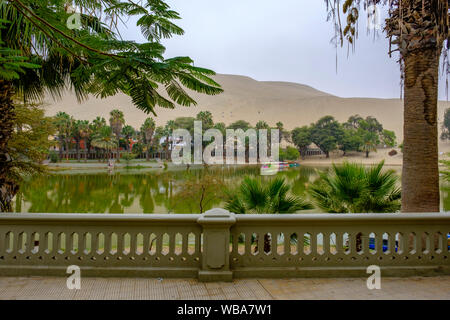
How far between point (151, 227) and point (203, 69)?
2.46m

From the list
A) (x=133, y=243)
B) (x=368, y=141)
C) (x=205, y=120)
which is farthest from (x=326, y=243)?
(x=368, y=141)

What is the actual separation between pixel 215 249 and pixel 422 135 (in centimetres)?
437

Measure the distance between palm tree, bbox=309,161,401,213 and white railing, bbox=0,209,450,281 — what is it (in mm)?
1875

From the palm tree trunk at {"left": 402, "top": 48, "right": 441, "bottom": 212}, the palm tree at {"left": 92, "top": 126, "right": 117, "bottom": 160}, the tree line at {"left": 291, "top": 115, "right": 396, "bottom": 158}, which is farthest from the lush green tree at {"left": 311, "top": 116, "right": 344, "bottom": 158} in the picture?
the palm tree trunk at {"left": 402, "top": 48, "right": 441, "bottom": 212}

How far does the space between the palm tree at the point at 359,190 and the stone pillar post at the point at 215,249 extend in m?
3.17

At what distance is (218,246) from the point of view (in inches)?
162

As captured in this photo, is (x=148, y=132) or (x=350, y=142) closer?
(x=148, y=132)

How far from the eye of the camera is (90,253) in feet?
13.9

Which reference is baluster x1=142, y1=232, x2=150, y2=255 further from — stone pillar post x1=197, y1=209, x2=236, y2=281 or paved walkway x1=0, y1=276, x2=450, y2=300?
stone pillar post x1=197, y1=209, x2=236, y2=281

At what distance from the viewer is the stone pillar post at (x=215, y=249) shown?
4086mm

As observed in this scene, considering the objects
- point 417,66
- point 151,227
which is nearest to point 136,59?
point 151,227

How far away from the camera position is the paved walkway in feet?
12.1

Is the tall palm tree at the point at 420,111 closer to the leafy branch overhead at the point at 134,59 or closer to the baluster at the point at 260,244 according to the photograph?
the baluster at the point at 260,244

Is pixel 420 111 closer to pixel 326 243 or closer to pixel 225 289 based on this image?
pixel 326 243
